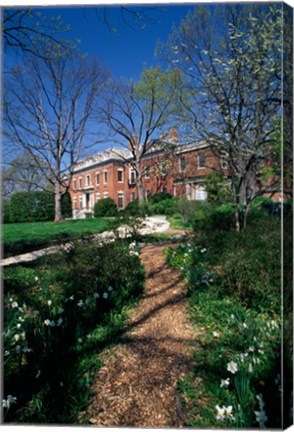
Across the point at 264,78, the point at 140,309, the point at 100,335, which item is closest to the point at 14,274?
the point at 100,335

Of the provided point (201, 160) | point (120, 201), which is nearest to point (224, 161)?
point (201, 160)

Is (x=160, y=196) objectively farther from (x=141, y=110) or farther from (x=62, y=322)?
(x=62, y=322)

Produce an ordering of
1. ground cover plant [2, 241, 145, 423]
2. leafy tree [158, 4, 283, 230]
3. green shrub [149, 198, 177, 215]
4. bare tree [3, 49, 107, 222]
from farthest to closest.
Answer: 1. green shrub [149, 198, 177, 215]
2. bare tree [3, 49, 107, 222]
3. leafy tree [158, 4, 283, 230]
4. ground cover plant [2, 241, 145, 423]

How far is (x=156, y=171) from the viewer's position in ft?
6.40

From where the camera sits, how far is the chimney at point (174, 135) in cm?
194

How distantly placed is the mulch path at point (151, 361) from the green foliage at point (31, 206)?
78cm

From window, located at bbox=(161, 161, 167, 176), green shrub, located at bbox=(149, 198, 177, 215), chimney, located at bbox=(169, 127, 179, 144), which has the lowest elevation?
green shrub, located at bbox=(149, 198, 177, 215)

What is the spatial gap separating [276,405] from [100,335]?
3.68 feet

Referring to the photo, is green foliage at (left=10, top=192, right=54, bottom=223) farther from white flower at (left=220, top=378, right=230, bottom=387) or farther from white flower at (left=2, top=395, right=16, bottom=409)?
white flower at (left=220, top=378, right=230, bottom=387)

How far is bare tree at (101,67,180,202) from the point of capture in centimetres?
191

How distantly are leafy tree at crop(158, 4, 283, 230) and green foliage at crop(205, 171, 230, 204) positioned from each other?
57mm

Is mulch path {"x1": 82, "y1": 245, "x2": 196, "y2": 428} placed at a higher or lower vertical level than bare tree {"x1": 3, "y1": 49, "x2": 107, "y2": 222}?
lower

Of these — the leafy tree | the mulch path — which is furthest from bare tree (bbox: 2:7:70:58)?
the mulch path

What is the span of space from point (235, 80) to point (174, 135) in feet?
1.83
